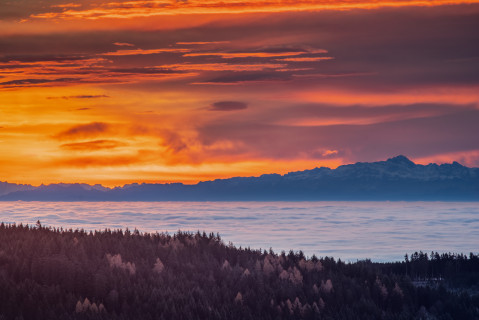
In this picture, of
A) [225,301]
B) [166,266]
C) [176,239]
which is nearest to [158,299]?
[225,301]

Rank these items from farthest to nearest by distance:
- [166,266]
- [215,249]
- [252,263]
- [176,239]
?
[176,239], [215,249], [252,263], [166,266]

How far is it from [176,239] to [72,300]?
6.42m

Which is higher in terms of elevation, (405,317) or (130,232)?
(130,232)

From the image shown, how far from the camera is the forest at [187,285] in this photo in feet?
36.5

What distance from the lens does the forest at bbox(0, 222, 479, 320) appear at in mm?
11133

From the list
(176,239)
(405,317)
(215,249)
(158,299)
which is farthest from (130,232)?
(405,317)

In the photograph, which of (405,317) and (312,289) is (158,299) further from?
(405,317)

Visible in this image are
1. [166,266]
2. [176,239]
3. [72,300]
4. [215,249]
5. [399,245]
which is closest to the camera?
[72,300]

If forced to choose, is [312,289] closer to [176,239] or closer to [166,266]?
[166,266]

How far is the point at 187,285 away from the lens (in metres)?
12.5

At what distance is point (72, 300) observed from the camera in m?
11.2

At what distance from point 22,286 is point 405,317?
277 inches

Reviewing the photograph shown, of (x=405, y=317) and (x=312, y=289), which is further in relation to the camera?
(x=312, y=289)

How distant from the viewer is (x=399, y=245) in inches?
2072
